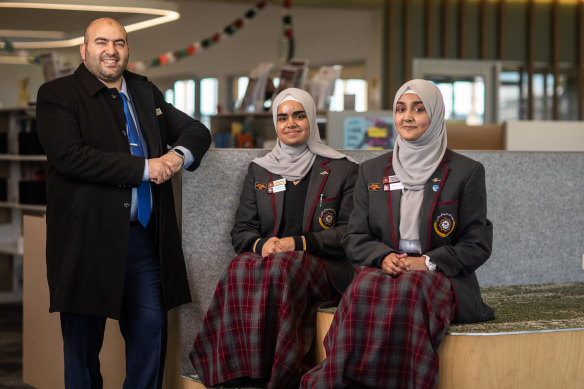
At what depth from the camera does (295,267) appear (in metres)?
2.64

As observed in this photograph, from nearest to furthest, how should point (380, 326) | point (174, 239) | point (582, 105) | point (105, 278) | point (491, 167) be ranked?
1. point (380, 326)
2. point (105, 278)
3. point (174, 239)
4. point (491, 167)
5. point (582, 105)

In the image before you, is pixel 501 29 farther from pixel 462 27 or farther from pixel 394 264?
pixel 394 264

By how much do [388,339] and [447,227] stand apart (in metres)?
0.45

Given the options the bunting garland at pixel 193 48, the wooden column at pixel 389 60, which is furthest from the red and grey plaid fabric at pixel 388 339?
the wooden column at pixel 389 60

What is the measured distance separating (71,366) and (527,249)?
6.42ft

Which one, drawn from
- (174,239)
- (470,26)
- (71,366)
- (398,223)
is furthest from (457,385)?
(470,26)

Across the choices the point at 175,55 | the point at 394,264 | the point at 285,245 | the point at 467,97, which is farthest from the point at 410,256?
the point at 467,97

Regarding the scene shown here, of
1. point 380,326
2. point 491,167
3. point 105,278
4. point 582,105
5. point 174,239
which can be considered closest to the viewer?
point 380,326

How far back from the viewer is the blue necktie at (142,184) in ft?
8.50

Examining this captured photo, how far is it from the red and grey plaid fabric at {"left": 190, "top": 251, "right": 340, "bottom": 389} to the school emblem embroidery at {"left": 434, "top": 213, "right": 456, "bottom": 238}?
45cm

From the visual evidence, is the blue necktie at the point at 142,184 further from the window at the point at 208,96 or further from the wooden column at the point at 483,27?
the window at the point at 208,96

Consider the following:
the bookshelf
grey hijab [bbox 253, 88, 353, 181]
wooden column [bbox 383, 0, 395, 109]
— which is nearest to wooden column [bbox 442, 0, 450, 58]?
wooden column [bbox 383, 0, 395, 109]

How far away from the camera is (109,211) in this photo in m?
2.51

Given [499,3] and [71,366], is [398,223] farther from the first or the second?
[499,3]
